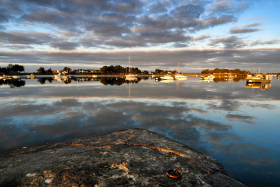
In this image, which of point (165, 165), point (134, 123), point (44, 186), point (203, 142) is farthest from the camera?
point (134, 123)

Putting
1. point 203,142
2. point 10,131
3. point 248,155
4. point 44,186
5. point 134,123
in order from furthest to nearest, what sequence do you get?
point 134,123
point 10,131
point 203,142
point 248,155
point 44,186

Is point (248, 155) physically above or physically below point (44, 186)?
below

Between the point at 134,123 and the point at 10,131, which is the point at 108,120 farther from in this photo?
the point at 10,131

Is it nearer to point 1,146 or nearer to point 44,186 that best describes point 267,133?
point 44,186

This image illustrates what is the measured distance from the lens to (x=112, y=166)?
6223 millimetres

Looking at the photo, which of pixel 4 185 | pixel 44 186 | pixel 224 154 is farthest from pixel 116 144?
pixel 224 154

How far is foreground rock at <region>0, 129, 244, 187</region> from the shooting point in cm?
533

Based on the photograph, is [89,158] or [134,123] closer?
[89,158]

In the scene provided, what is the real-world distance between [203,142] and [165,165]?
4135mm

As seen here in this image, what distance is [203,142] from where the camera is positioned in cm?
963

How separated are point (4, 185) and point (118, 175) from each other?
339 centimetres

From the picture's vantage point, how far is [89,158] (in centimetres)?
685

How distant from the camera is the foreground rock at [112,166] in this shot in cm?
533

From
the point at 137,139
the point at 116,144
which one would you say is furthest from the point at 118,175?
the point at 137,139
